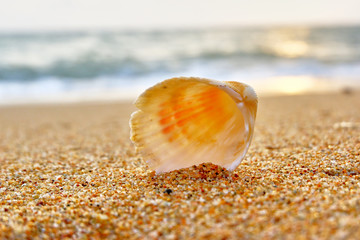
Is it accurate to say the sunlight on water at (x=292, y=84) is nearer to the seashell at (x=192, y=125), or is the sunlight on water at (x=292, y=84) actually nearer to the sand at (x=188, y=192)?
the sand at (x=188, y=192)

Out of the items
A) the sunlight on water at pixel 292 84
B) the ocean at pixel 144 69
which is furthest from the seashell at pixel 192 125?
the ocean at pixel 144 69

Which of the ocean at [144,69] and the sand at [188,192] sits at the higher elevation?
the ocean at [144,69]

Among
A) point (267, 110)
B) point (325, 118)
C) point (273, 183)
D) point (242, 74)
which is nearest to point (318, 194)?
point (273, 183)

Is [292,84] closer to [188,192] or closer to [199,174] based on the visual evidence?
[199,174]

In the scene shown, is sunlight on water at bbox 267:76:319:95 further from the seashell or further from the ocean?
the seashell

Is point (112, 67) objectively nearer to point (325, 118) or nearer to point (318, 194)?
point (325, 118)

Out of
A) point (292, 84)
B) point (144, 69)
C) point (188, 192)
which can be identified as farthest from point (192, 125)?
point (144, 69)
